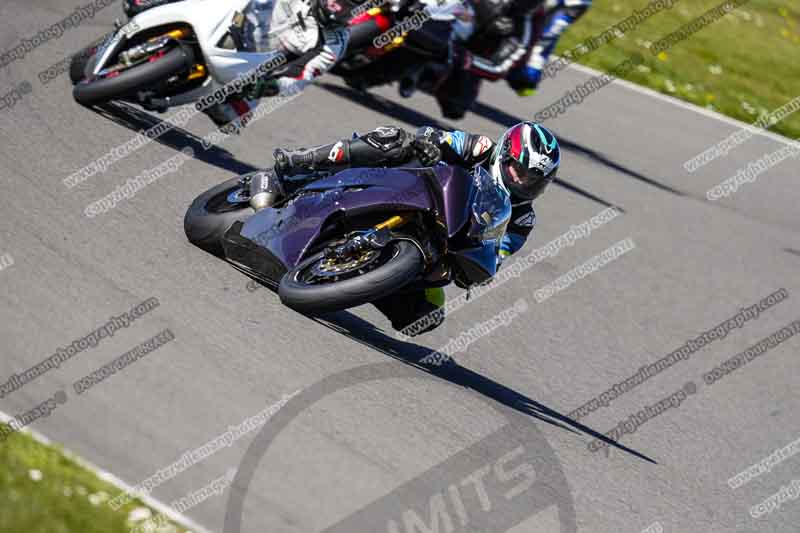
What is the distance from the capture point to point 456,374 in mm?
7664

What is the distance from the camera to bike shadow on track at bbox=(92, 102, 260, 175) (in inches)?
378

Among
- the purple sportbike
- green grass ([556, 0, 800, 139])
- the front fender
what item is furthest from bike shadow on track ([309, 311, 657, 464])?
green grass ([556, 0, 800, 139])

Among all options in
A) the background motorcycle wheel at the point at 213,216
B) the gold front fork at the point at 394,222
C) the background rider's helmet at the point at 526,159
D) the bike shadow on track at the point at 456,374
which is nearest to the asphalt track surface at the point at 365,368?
the bike shadow on track at the point at 456,374

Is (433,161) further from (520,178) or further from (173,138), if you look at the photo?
(173,138)

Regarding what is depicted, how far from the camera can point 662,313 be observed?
9.68 metres

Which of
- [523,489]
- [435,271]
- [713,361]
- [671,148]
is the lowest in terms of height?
[671,148]

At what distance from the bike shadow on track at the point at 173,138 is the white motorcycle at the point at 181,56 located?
583mm

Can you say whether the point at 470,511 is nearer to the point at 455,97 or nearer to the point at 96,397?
the point at 96,397

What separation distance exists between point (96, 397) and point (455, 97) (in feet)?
21.8

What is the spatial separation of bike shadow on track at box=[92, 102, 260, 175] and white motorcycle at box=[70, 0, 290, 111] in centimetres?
58

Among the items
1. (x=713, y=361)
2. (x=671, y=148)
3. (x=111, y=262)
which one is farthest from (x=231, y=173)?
(x=671, y=148)

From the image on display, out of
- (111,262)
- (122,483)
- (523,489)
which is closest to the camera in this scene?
(122,483)

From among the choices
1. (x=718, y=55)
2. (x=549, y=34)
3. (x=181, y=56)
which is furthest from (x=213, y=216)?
(x=718, y=55)

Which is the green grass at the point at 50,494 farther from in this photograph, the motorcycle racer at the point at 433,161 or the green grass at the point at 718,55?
the green grass at the point at 718,55
